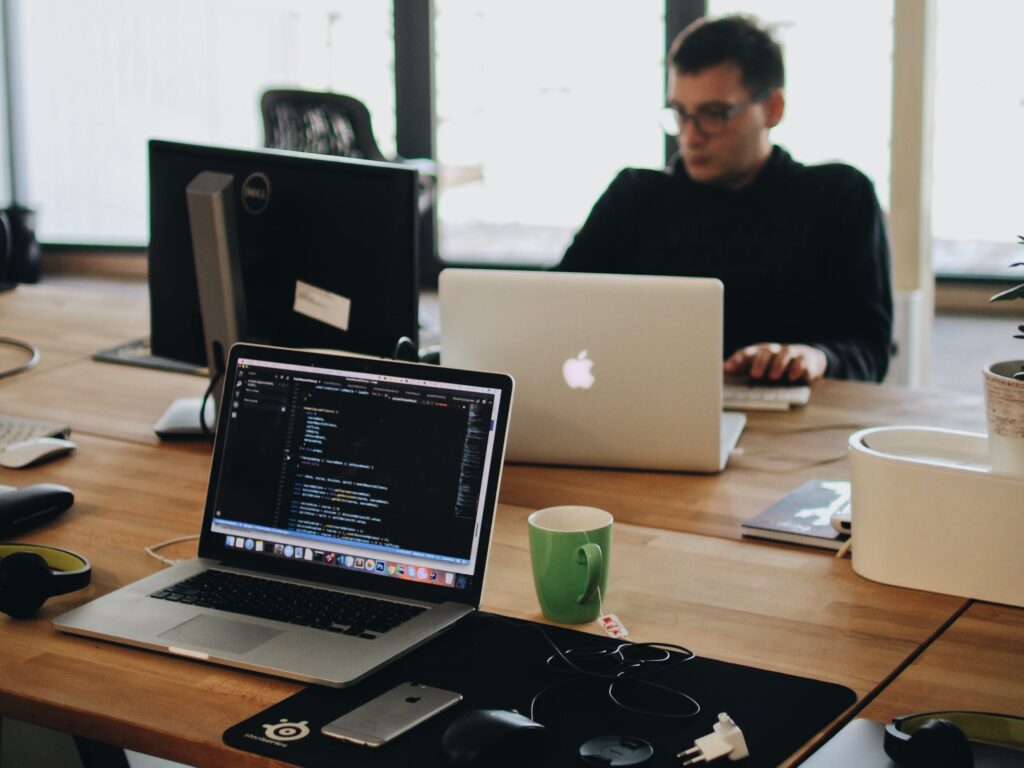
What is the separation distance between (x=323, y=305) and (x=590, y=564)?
2.53 feet

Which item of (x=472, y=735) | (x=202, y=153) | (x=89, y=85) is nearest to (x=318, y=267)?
(x=202, y=153)

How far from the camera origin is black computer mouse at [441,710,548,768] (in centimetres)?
100

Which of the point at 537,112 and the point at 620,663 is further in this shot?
the point at 537,112

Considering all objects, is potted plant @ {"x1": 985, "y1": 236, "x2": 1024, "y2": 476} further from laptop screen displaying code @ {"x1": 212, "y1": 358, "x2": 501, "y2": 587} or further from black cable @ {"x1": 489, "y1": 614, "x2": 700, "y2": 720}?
laptop screen displaying code @ {"x1": 212, "y1": 358, "x2": 501, "y2": 587}

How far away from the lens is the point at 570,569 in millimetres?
1312

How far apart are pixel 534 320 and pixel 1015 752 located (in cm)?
94

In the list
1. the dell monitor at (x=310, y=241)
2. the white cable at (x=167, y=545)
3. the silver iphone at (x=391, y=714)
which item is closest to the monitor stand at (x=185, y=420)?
the dell monitor at (x=310, y=241)

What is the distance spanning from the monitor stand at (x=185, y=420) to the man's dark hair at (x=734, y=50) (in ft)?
4.08

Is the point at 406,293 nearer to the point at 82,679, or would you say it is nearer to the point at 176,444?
the point at 176,444

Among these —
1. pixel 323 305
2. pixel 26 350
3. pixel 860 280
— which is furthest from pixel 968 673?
pixel 26 350

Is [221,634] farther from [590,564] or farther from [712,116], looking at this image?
[712,116]

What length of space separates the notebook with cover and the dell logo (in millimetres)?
505

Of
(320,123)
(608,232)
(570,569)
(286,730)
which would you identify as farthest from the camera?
(320,123)

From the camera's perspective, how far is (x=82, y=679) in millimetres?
1209
